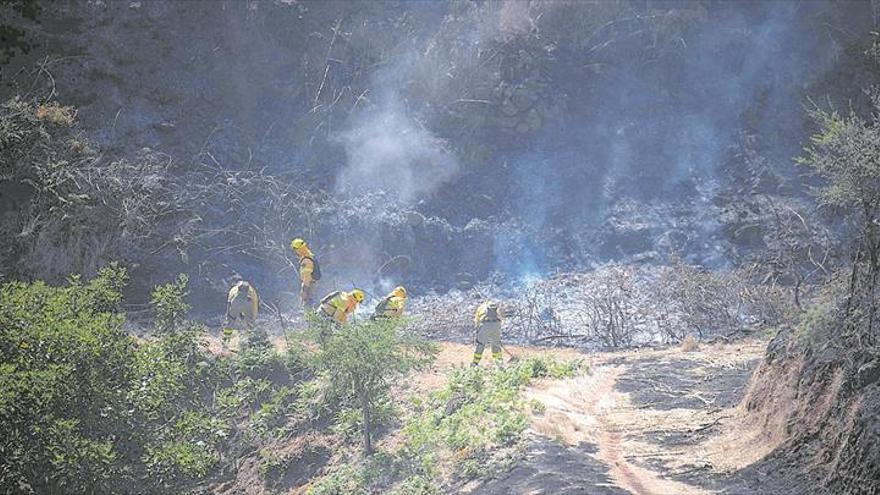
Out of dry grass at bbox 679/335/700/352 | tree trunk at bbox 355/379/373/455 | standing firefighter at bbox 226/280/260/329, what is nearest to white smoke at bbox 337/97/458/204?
standing firefighter at bbox 226/280/260/329

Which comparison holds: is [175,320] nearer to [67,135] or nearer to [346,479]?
[346,479]

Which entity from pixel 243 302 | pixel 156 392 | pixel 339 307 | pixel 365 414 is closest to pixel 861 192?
pixel 365 414

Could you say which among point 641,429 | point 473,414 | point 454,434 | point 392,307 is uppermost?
point 392,307

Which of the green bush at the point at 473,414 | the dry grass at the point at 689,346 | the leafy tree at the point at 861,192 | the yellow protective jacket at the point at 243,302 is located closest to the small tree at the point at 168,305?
the yellow protective jacket at the point at 243,302

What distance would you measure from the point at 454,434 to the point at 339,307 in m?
4.61

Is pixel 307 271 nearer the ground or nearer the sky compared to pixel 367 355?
nearer the sky

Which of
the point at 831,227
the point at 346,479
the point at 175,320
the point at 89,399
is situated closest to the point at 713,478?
the point at 346,479

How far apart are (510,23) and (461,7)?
1945 mm

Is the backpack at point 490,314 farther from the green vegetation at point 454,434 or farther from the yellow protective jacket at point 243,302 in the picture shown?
the yellow protective jacket at point 243,302

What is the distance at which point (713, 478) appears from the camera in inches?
397

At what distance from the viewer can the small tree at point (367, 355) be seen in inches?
554

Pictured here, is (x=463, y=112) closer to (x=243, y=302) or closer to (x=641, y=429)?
(x=243, y=302)

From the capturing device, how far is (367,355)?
46.2 feet

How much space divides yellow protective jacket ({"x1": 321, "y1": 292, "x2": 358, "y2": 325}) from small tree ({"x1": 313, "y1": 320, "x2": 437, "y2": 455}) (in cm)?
191
